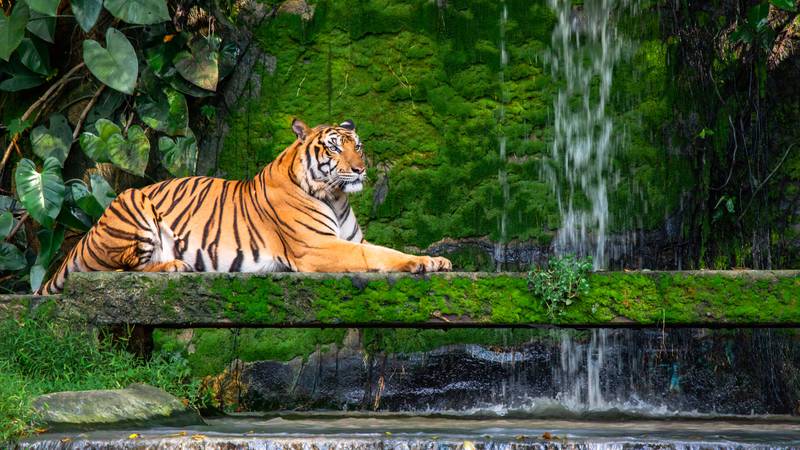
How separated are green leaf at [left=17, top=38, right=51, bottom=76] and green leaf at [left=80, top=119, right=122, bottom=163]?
0.77 meters

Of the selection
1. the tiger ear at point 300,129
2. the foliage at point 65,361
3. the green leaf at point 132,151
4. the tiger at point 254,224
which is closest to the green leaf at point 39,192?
the green leaf at point 132,151

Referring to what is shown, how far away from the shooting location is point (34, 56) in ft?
27.2

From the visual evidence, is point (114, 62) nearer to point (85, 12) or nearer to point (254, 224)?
point (85, 12)

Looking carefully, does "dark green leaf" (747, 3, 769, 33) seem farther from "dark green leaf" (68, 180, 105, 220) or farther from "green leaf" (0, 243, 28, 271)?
"green leaf" (0, 243, 28, 271)

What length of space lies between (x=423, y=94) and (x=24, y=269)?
332 cm

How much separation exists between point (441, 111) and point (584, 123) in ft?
3.58

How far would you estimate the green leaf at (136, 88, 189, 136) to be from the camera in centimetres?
820

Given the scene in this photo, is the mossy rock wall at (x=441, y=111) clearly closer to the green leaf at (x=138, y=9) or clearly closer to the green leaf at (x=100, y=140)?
the green leaf at (x=100, y=140)

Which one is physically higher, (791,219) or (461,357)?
(791,219)

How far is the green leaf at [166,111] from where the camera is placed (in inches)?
323

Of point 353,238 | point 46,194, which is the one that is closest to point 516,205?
point 353,238

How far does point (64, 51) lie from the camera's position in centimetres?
869

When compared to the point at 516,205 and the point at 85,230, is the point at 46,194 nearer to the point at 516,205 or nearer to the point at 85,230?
the point at 85,230

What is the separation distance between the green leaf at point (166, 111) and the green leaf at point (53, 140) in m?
0.62
